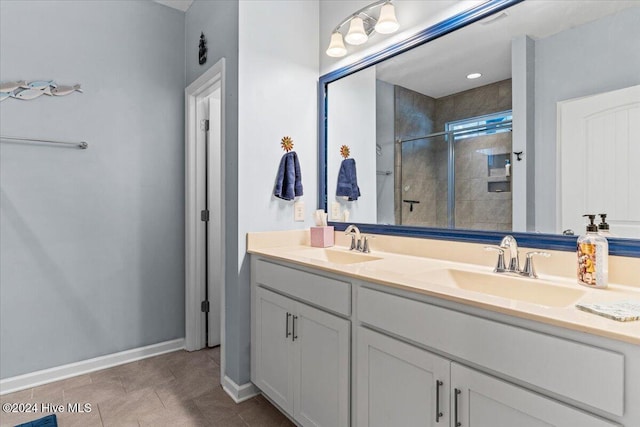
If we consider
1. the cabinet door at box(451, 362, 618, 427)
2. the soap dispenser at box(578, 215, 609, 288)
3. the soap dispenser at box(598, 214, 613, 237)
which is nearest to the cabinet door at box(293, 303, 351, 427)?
the cabinet door at box(451, 362, 618, 427)

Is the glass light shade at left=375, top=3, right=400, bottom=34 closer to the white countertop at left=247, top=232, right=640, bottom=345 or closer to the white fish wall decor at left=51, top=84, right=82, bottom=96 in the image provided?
the white countertop at left=247, top=232, right=640, bottom=345

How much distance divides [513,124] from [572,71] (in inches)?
10.2

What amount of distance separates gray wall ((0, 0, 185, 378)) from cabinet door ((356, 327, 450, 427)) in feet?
6.21

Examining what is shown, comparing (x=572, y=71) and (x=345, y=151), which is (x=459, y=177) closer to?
(x=572, y=71)

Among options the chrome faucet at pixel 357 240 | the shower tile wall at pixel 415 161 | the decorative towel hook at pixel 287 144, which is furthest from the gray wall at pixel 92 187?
the shower tile wall at pixel 415 161

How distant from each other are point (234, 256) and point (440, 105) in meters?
1.37

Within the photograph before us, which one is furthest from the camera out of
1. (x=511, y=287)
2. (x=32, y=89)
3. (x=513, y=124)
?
(x=32, y=89)

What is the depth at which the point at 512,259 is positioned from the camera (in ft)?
4.50

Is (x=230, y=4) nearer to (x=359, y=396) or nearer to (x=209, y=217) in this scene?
(x=209, y=217)

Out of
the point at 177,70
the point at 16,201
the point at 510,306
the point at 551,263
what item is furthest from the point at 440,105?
the point at 16,201

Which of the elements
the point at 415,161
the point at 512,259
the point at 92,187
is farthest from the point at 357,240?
the point at 92,187

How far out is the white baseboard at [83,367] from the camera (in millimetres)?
2137

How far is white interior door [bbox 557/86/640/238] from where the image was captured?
1171 mm

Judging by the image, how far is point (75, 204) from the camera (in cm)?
232
